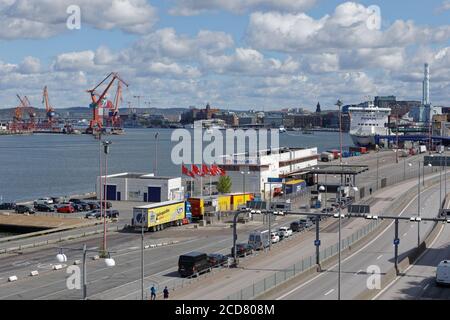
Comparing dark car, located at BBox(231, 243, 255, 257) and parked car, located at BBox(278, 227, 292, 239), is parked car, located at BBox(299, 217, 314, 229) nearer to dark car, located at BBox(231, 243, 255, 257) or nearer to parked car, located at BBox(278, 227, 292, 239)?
parked car, located at BBox(278, 227, 292, 239)

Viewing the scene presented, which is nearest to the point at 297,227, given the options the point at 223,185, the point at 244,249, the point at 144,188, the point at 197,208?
the point at 197,208

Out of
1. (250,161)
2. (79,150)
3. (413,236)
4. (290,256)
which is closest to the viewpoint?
(290,256)

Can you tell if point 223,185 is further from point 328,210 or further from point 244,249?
point 244,249

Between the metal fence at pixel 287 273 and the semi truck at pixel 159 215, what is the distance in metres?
9.44

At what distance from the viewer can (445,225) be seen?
34500 millimetres

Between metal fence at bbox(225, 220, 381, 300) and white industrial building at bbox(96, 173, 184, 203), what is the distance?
15.5 m

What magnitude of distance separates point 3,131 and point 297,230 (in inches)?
6823

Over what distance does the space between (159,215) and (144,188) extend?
1034cm

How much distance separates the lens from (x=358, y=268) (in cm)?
2400

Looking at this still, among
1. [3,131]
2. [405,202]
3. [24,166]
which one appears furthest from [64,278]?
[3,131]

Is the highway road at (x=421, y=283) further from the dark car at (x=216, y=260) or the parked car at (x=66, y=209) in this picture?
the parked car at (x=66, y=209)

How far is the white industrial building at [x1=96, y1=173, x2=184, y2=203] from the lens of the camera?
44406mm

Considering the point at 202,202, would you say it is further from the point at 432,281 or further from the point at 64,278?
the point at 432,281

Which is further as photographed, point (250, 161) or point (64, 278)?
point (250, 161)
